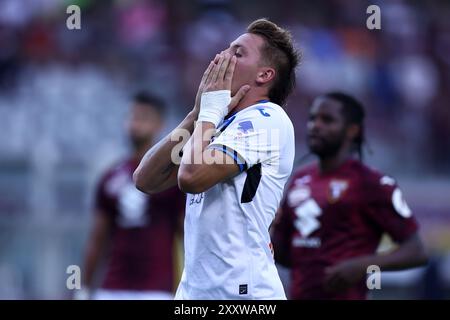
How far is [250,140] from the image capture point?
454 cm

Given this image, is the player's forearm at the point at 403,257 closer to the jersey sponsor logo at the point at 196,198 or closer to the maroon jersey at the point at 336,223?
the maroon jersey at the point at 336,223

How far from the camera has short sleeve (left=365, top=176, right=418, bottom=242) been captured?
6.46 m

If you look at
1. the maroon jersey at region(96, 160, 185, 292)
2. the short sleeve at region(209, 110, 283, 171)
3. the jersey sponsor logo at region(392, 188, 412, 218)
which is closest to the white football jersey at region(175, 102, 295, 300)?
the short sleeve at region(209, 110, 283, 171)

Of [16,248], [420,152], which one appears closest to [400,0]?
[420,152]

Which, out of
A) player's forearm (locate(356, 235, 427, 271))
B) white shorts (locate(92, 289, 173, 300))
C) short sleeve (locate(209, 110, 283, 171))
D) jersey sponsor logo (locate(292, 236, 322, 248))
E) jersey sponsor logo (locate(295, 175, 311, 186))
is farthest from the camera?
white shorts (locate(92, 289, 173, 300))

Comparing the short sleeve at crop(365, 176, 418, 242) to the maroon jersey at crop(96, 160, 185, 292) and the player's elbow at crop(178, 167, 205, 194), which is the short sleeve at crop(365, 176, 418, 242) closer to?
the maroon jersey at crop(96, 160, 185, 292)

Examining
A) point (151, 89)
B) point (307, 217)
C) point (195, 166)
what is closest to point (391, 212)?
point (307, 217)

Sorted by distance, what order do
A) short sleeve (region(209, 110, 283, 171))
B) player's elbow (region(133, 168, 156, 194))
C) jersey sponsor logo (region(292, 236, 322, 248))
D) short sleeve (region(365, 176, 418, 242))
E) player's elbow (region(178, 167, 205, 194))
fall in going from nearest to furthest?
player's elbow (region(178, 167, 205, 194)) < short sleeve (region(209, 110, 283, 171)) < player's elbow (region(133, 168, 156, 194)) < short sleeve (region(365, 176, 418, 242)) < jersey sponsor logo (region(292, 236, 322, 248))

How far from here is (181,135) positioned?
193 inches

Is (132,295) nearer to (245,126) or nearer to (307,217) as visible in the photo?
(307,217)

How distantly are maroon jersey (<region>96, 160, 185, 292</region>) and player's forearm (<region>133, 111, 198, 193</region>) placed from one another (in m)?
3.27

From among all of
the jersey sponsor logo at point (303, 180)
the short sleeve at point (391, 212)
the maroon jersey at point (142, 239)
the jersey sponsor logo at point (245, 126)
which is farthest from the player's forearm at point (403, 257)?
the maroon jersey at point (142, 239)
